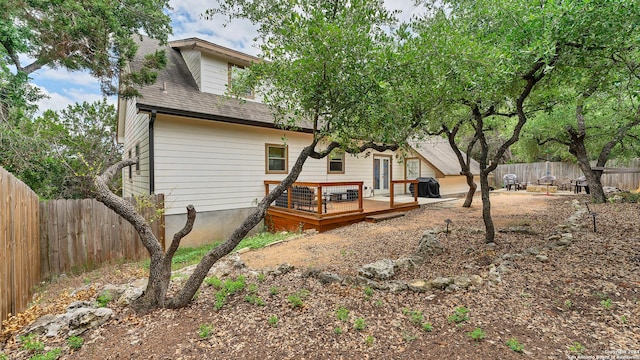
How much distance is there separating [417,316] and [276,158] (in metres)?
7.88

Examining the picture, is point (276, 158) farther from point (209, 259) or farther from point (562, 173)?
point (562, 173)

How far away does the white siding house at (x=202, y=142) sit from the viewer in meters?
7.52

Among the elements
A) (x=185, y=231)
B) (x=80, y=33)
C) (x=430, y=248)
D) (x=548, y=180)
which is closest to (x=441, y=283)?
(x=430, y=248)

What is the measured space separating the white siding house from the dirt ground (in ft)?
10.9

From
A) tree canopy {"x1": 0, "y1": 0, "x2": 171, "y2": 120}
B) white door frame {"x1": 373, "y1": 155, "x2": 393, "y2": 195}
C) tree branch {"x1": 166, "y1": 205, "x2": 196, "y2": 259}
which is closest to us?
tree branch {"x1": 166, "y1": 205, "x2": 196, "y2": 259}

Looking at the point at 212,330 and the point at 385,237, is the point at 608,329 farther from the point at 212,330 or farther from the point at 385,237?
the point at 385,237

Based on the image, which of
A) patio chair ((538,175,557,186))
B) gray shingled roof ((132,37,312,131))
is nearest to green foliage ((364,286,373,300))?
gray shingled roof ((132,37,312,131))

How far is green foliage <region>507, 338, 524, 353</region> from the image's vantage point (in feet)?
7.29

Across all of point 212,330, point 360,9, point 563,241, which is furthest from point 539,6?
point 212,330

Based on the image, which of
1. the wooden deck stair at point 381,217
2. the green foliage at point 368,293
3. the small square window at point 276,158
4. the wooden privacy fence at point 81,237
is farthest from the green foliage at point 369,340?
the small square window at point 276,158

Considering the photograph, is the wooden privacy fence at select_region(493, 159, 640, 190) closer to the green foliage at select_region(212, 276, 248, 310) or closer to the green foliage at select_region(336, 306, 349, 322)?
the green foliage at select_region(336, 306, 349, 322)

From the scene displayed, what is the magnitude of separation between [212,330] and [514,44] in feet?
18.3

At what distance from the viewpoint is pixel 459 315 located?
2.80m

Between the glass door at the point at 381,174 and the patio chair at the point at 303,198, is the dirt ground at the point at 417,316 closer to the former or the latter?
the patio chair at the point at 303,198
